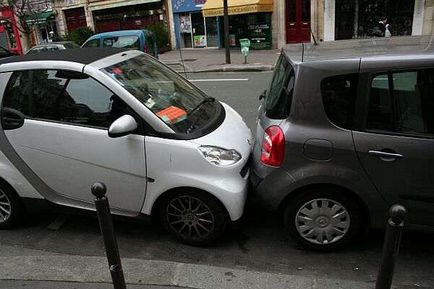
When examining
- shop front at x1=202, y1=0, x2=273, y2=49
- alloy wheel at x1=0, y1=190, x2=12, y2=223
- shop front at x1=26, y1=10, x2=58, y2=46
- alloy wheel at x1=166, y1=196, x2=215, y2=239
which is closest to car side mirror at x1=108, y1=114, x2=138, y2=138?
alloy wheel at x1=166, y1=196, x2=215, y2=239

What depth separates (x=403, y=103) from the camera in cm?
308

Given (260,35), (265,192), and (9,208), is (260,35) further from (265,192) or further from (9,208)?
(265,192)

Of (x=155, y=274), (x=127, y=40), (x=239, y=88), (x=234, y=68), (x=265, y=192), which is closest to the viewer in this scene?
(x=155, y=274)

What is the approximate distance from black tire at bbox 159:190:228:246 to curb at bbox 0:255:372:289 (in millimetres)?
349

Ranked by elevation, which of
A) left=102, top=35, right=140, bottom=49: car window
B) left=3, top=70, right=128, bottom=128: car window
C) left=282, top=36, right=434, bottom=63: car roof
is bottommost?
left=102, top=35, right=140, bottom=49: car window

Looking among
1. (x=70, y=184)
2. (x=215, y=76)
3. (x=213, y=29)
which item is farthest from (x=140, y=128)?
(x=213, y=29)

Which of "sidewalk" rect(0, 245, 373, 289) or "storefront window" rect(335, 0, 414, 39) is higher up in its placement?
"storefront window" rect(335, 0, 414, 39)

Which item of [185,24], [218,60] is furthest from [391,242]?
[185,24]

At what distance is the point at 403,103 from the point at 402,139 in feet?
0.83

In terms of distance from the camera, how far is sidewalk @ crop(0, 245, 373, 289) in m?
3.02

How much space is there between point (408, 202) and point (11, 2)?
969 inches

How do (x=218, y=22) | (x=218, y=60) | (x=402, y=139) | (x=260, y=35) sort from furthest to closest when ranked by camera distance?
(x=218, y=22), (x=260, y=35), (x=218, y=60), (x=402, y=139)

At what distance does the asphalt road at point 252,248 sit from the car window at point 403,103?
0.99 metres

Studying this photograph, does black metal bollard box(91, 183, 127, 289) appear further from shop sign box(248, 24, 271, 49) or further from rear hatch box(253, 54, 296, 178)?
shop sign box(248, 24, 271, 49)
